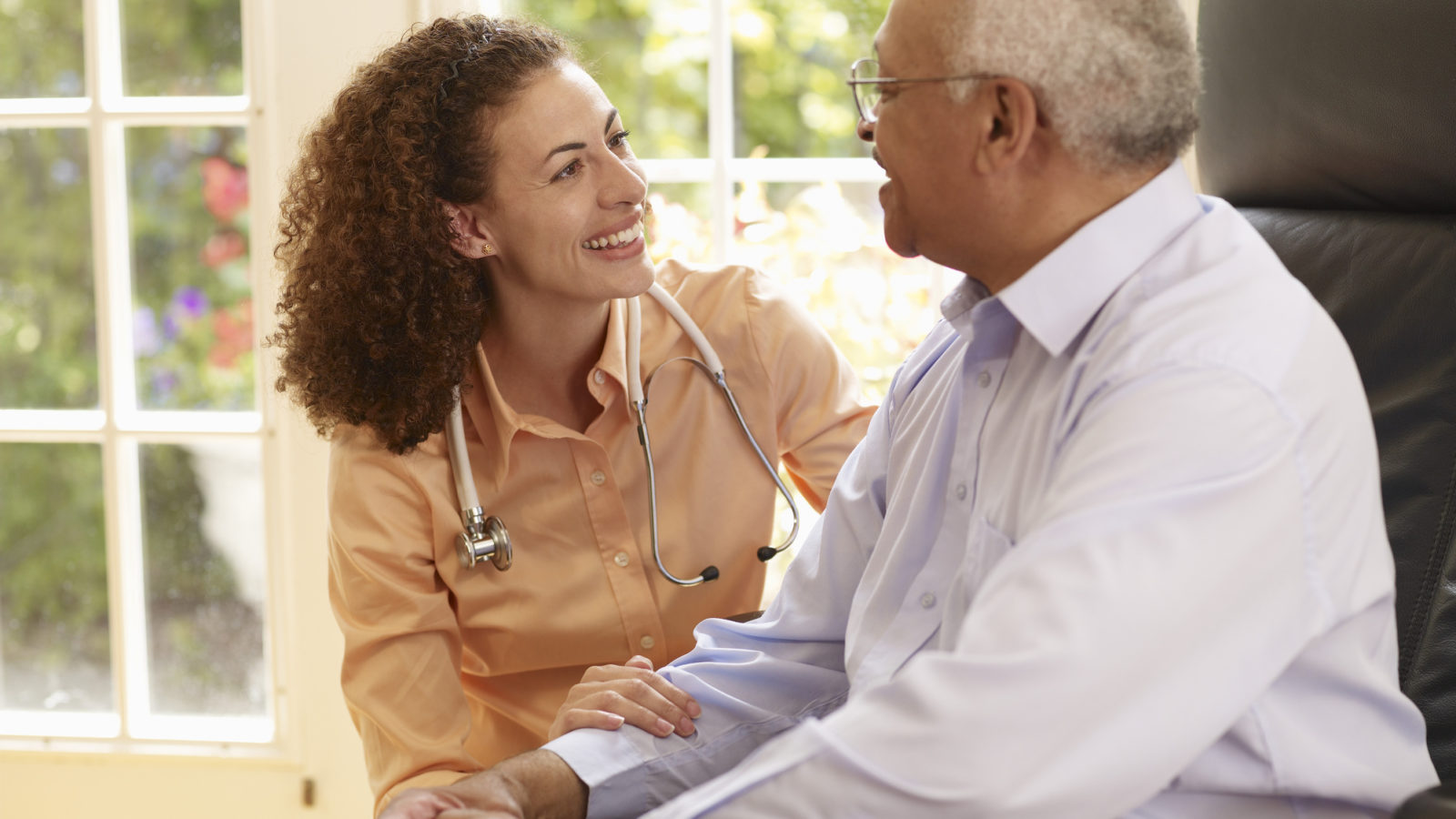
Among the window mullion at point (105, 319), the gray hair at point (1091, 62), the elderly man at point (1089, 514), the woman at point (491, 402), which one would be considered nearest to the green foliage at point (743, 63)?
the woman at point (491, 402)

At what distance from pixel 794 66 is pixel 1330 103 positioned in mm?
1093

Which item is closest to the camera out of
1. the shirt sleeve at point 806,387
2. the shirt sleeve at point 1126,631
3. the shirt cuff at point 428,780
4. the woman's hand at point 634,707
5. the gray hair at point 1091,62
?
the shirt sleeve at point 1126,631

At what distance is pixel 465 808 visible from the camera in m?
1.11

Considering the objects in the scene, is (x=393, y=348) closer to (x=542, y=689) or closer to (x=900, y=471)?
(x=542, y=689)

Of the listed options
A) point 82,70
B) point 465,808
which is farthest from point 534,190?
point 82,70

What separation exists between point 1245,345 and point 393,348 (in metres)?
1.01

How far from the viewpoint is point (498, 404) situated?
1.54m

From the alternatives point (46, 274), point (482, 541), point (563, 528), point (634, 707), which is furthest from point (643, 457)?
point (46, 274)

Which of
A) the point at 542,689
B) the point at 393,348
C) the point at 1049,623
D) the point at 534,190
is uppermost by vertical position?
the point at 534,190

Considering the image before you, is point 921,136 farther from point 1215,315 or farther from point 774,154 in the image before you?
point 774,154

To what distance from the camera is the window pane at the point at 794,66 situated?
2.10m

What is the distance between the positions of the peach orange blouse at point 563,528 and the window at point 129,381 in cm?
71

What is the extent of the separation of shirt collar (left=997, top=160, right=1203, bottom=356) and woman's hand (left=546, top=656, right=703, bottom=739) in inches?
19.7

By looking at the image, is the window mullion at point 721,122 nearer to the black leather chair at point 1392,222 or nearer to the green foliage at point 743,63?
the green foliage at point 743,63
